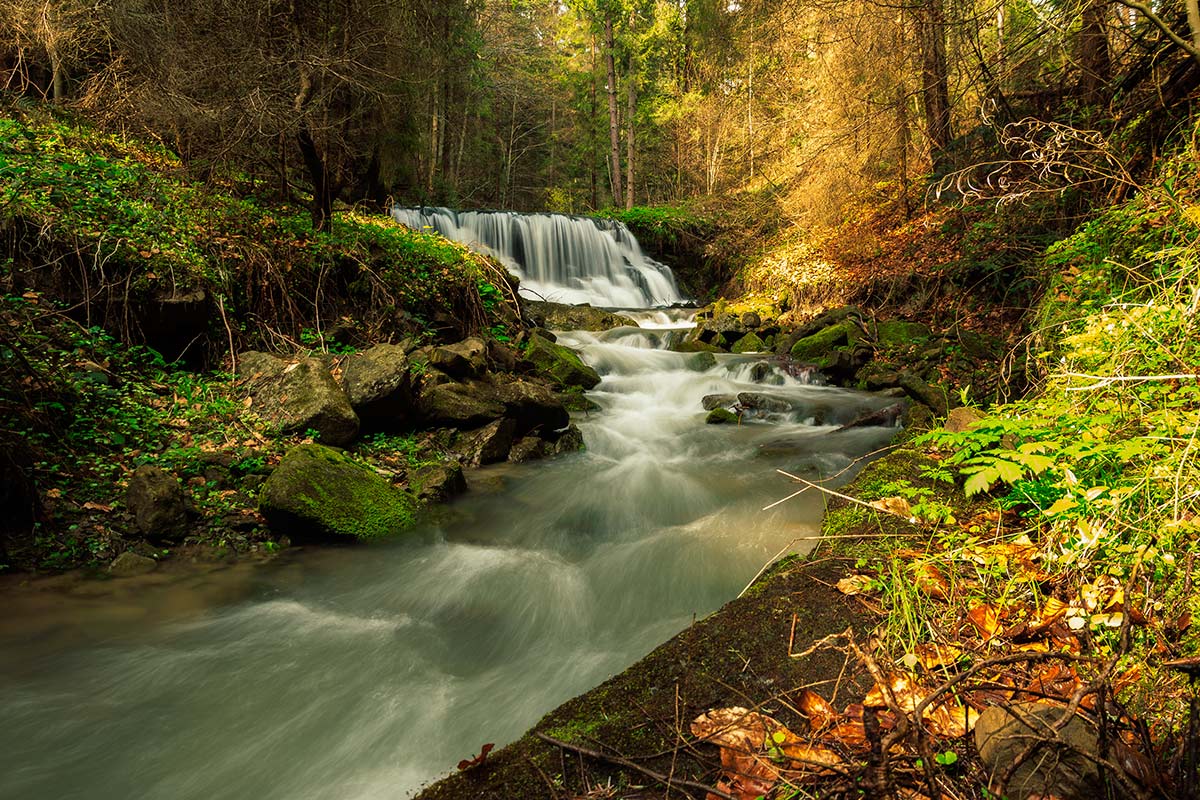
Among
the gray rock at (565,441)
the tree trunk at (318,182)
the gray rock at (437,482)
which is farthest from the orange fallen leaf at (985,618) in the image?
the tree trunk at (318,182)

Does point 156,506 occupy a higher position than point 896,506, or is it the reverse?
point 896,506

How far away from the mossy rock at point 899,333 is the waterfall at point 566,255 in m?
8.12

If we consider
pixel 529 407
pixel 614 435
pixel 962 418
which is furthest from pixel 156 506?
pixel 962 418

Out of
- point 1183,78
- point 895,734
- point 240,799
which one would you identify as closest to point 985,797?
point 895,734

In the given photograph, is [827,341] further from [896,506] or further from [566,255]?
[566,255]

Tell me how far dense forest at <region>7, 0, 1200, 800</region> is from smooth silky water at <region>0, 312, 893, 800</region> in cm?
3

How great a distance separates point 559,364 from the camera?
8766mm

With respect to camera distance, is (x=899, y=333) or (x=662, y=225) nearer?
(x=899, y=333)

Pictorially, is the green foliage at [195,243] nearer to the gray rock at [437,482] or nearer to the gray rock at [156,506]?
the gray rock at [156,506]

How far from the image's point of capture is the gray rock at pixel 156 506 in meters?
3.98

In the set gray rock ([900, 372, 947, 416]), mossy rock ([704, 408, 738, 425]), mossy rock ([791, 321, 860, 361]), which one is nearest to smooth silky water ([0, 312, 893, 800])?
mossy rock ([704, 408, 738, 425])

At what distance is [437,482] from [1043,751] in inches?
183

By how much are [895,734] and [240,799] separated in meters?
2.42

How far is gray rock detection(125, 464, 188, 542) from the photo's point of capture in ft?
13.0
